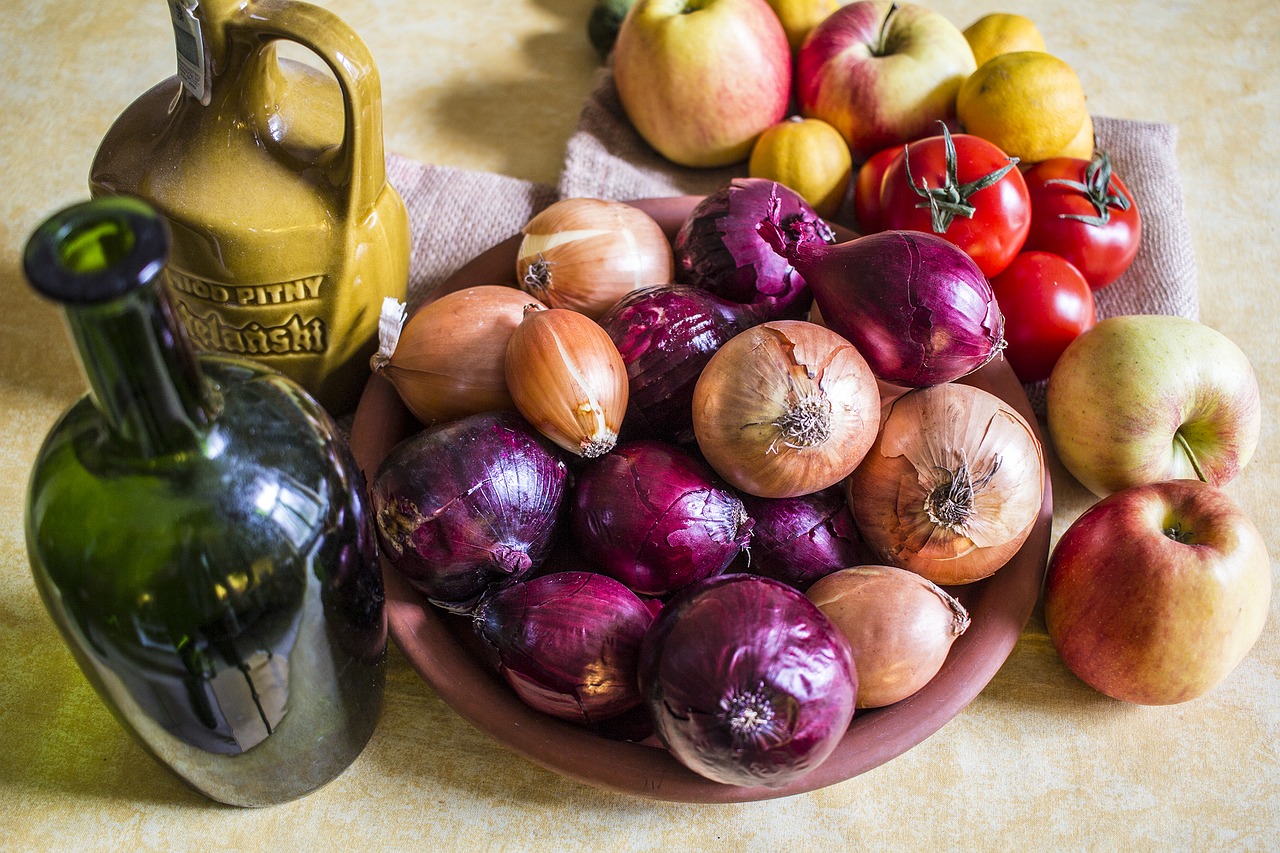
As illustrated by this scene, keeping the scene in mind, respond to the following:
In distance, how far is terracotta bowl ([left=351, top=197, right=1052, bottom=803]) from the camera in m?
0.52

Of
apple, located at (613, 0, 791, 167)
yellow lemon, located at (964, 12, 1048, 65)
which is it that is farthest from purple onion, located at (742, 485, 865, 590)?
yellow lemon, located at (964, 12, 1048, 65)

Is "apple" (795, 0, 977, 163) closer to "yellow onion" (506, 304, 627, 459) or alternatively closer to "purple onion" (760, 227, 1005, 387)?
"purple onion" (760, 227, 1005, 387)

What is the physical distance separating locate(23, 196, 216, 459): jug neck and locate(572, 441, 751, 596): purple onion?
0.24 meters

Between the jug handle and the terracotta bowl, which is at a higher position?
the jug handle

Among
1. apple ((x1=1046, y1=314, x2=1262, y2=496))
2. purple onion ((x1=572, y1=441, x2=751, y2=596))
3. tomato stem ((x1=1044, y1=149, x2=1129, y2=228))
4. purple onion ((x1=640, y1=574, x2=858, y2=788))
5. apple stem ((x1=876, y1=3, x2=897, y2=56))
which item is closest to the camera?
purple onion ((x1=640, y1=574, x2=858, y2=788))

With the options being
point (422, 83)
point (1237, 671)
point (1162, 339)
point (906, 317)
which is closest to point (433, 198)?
point (422, 83)

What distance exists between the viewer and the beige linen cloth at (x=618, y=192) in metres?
0.86

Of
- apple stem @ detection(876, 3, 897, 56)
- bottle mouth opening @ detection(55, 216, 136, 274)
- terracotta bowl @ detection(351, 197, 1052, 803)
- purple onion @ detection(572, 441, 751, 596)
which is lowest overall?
terracotta bowl @ detection(351, 197, 1052, 803)

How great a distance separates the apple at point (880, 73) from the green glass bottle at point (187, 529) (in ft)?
2.01

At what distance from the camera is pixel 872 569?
572 millimetres

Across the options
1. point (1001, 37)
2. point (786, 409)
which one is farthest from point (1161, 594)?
point (1001, 37)

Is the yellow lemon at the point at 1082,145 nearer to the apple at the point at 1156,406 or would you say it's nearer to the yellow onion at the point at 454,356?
the apple at the point at 1156,406

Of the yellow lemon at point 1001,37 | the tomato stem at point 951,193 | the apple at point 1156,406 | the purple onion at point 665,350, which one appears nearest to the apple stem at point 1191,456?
the apple at point 1156,406

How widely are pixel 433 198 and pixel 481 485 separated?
0.43 m
